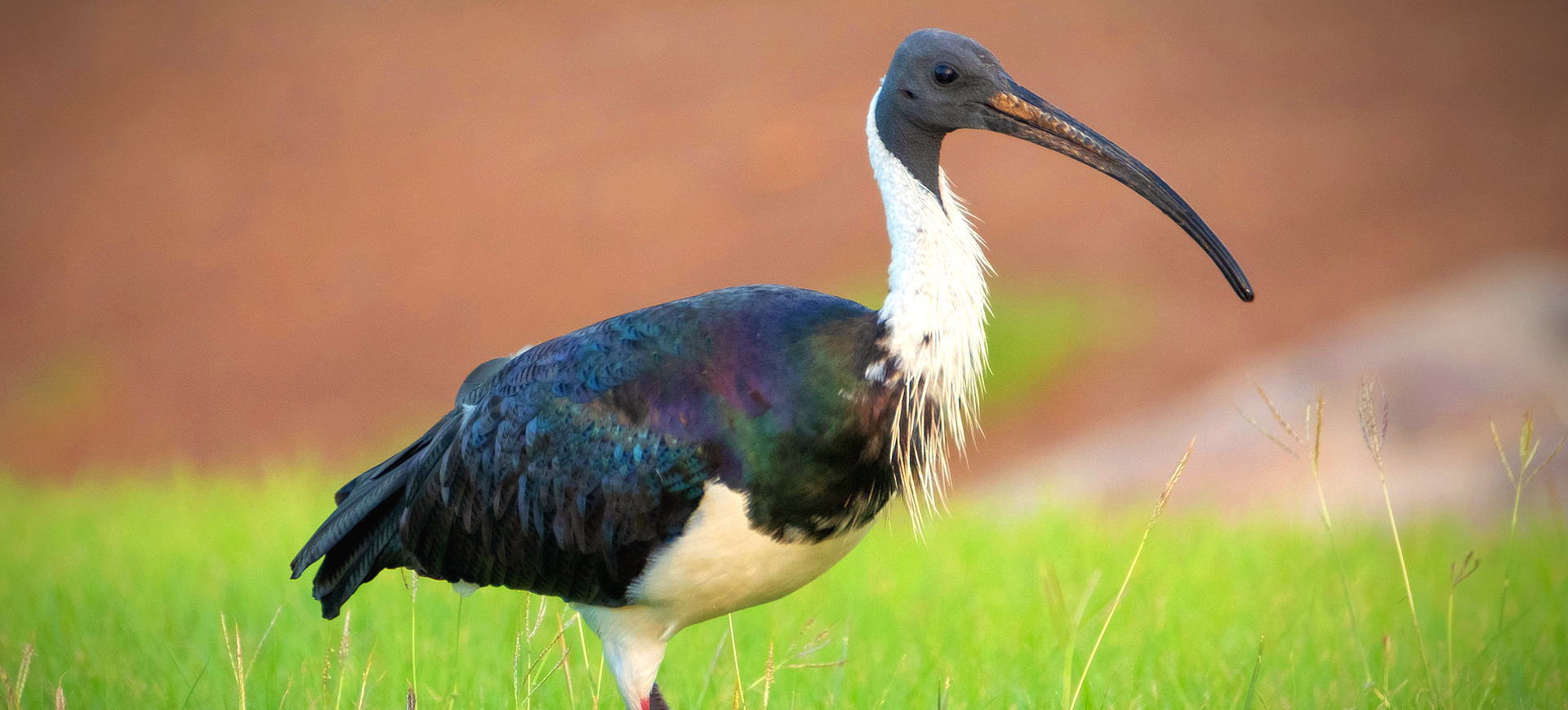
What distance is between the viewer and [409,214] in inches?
481

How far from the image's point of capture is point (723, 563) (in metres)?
3.17

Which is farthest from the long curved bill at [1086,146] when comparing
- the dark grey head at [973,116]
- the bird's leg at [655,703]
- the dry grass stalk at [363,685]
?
the dry grass stalk at [363,685]

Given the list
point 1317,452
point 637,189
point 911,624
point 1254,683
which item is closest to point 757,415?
point 1317,452

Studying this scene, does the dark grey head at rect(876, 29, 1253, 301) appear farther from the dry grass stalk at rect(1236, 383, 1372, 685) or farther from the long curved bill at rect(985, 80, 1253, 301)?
the dry grass stalk at rect(1236, 383, 1372, 685)

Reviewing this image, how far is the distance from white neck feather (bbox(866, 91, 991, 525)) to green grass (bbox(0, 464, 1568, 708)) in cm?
58

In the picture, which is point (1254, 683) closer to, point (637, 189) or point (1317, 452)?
point (1317, 452)

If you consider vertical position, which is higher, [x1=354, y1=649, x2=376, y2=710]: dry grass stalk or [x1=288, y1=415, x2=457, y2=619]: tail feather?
[x1=288, y1=415, x2=457, y2=619]: tail feather

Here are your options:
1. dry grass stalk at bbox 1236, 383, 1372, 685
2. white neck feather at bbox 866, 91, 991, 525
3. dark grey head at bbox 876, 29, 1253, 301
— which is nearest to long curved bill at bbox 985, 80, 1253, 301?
dark grey head at bbox 876, 29, 1253, 301

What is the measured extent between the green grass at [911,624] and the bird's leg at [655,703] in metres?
0.22

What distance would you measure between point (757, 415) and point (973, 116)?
3.14 feet

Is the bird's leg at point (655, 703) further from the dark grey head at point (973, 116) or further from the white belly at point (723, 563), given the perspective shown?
the dark grey head at point (973, 116)

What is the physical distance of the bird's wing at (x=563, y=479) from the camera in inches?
126

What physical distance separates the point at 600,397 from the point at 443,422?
728 millimetres

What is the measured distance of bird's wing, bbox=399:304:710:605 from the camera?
3203mm
